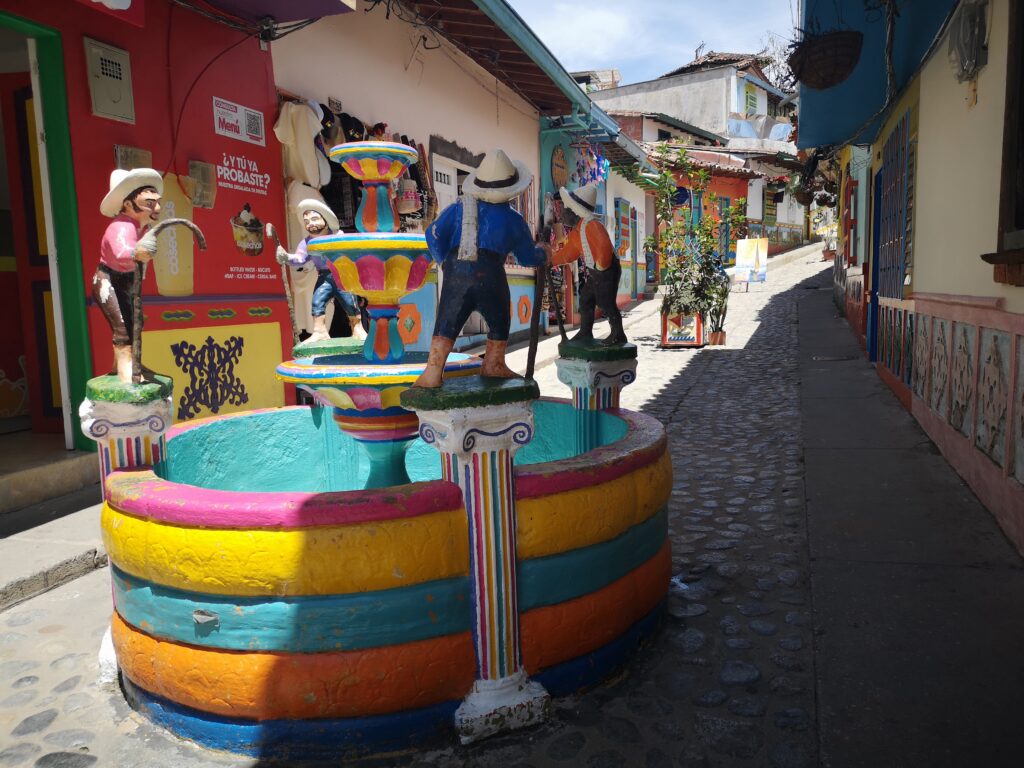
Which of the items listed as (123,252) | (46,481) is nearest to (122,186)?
(123,252)

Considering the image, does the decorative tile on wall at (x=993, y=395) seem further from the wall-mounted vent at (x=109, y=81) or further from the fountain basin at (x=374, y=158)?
the wall-mounted vent at (x=109, y=81)

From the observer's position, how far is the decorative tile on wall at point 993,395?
4.01 meters

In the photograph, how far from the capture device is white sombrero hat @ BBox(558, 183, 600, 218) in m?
3.23

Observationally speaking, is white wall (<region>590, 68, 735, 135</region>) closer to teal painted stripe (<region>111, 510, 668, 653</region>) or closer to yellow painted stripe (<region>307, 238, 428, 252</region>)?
yellow painted stripe (<region>307, 238, 428, 252</region>)

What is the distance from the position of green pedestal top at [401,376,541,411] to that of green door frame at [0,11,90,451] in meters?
3.59

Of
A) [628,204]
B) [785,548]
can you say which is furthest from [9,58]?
[628,204]

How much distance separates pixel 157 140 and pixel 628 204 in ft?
55.0

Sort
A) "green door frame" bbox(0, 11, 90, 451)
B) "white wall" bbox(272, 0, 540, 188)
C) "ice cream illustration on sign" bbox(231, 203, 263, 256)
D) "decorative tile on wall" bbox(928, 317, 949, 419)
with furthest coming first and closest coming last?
"white wall" bbox(272, 0, 540, 188)
"ice cream illustration on sign" bbox(231, 203, 263, 256)
"decorative tile on wall" bbox(928, 317, 949, 419)
"green door frame" bbox(0, 11, 90, 451)

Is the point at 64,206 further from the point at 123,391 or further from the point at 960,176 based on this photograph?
the point at 960,176

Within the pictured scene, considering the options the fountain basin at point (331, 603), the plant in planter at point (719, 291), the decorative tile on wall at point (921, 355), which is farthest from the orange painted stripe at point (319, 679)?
the plant in planter at point (719, 291)

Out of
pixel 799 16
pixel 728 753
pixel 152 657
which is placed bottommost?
pixel 728 753

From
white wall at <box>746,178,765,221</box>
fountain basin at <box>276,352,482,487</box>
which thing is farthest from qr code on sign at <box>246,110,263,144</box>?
white wall at <box>746,178,765,221</box>

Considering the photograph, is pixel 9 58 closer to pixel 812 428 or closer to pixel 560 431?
pixel 560 431

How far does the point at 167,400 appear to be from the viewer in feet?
9.55
